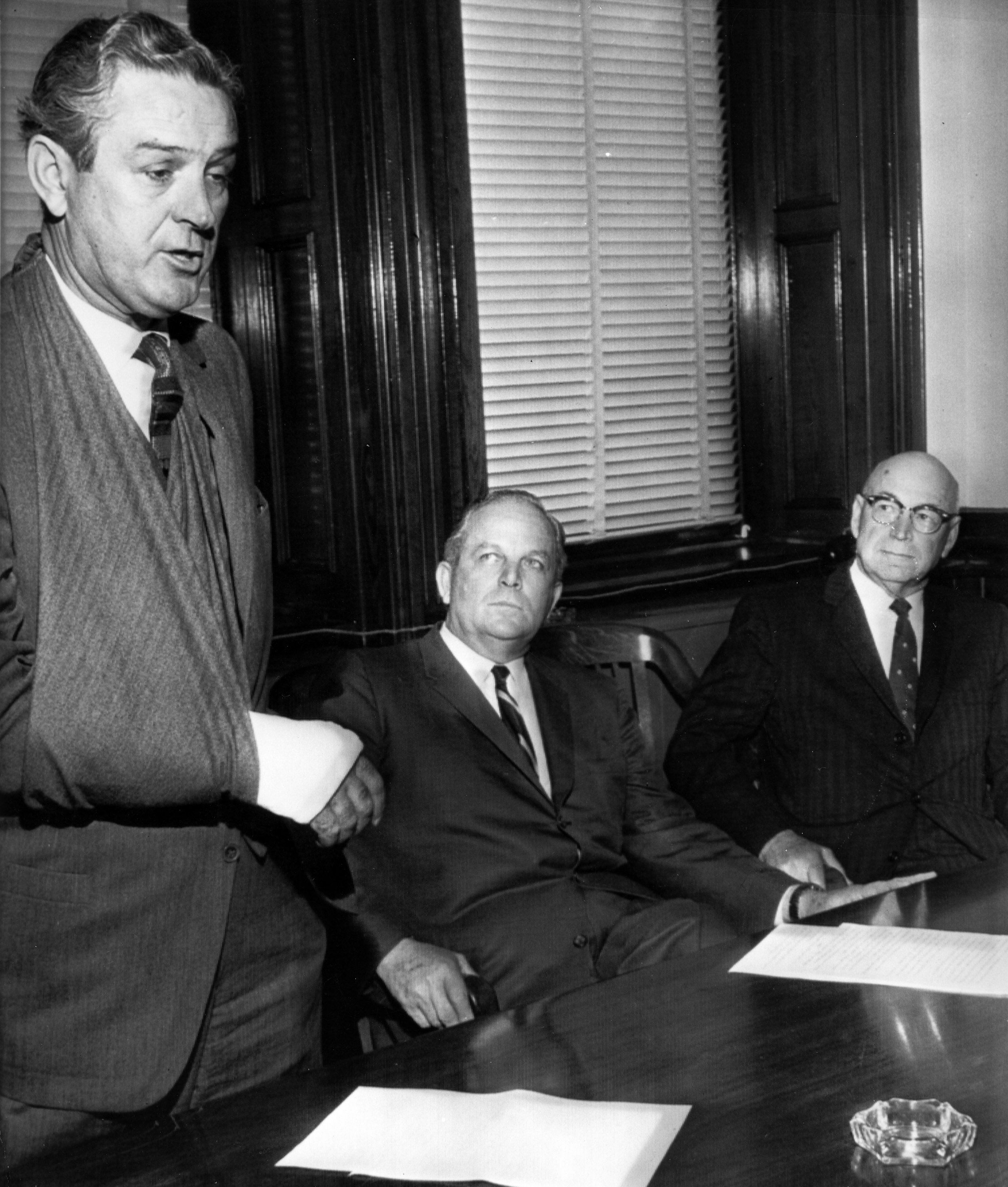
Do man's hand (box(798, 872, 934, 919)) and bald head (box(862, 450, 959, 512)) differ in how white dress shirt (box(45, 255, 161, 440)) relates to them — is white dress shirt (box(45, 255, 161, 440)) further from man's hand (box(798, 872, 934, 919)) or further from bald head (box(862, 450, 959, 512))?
bald head (box(862, 450, 959, 512))

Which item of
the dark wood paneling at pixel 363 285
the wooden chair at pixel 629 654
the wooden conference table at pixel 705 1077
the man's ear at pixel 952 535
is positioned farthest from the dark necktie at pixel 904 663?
the wooden conference table at pixel 705 1077

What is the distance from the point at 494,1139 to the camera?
49.0 inches

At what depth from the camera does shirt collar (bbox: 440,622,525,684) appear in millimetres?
2711

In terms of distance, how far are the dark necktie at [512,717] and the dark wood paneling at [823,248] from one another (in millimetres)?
1697

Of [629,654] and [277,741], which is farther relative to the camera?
[629,654]

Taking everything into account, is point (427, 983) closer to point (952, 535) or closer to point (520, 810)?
point (520, 810)

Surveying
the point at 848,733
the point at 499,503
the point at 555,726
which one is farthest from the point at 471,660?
the point at 848,733

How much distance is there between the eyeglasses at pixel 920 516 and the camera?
3.18 meters

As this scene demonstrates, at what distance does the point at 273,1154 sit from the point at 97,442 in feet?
2.44

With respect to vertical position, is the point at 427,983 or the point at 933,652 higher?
the point at 933,652

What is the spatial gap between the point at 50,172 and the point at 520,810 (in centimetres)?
147

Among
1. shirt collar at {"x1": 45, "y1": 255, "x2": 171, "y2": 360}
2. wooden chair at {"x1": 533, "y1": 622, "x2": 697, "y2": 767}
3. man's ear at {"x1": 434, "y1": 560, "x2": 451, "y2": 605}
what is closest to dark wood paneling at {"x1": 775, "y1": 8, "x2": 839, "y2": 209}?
wooden chair at {"x1": 533, "y1": 622, "x2": 697, "y2": 767}

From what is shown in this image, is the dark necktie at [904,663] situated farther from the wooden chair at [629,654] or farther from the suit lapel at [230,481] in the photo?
the suit lapel at [230,481]

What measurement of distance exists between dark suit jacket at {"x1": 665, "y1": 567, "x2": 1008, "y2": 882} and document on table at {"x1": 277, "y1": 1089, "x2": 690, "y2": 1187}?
1743 millimetres
